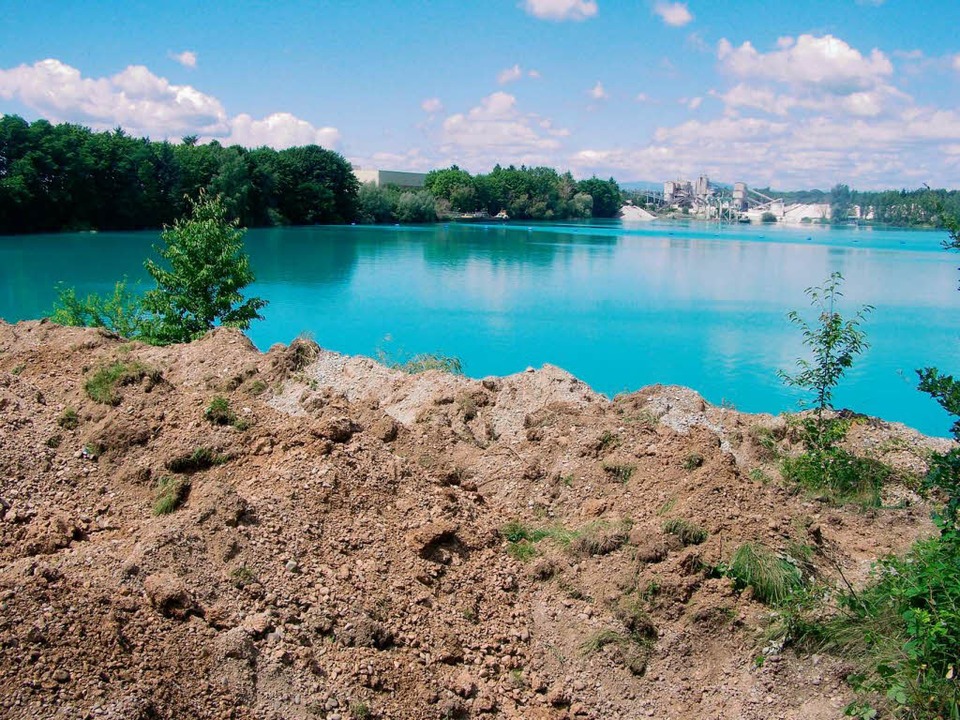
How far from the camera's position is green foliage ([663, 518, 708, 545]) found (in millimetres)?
9555

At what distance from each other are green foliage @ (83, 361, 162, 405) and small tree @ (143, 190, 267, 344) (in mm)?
8889

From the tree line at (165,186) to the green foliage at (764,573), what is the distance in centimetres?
4459

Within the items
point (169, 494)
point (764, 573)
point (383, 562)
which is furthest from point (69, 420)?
point (764, 573)

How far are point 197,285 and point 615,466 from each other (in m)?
15.2

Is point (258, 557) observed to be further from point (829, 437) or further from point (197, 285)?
point (197, 285)

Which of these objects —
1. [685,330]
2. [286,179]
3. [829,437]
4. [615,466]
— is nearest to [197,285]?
[615,466]

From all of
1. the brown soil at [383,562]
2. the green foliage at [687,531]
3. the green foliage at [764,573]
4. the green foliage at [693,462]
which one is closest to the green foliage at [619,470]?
the brown soil at [383,562]

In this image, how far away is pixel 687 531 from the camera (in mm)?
9586

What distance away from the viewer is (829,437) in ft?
42.5

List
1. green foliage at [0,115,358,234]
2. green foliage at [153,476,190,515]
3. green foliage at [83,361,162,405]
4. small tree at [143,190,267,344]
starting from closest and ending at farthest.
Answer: green foliage at [153,476,190,515]
green foliage at [83,361,162,405]
small tree at [143,190,267,344]
green foliage at [0,115,358,234]

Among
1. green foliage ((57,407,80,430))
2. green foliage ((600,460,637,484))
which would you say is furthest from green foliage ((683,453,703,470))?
green foliage ((57,407,80,430))

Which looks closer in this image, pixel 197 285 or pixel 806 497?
pixel 806 497

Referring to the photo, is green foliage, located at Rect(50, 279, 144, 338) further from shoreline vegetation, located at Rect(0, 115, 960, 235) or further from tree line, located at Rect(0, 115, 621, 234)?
shoreline vegetation, located at Rect(0, 115, 960, 235)

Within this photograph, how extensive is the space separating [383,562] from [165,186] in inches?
3596
